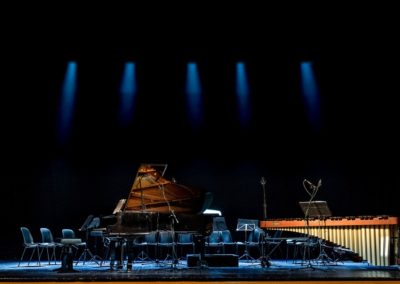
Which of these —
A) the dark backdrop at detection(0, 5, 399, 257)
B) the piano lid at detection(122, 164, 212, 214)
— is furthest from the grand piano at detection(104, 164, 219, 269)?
the dark backdrop at detection(0, 5, 399, 257)

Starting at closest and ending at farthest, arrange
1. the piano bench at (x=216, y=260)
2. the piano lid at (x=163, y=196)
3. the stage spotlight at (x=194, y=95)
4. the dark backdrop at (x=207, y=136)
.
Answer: the piano lid at (x=163, y=196) → the piano bench at (x=216, y=260) → the dark backdrop at (x=207, y=136) → the stage spotlight at (x=194, y=95)

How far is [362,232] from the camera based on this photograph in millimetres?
7797

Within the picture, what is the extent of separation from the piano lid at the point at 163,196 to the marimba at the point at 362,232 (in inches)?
52.3

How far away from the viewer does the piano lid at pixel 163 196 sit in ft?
27.1

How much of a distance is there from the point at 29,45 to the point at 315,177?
6604 millimetres

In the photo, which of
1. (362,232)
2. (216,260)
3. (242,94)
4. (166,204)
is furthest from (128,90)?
(362,232)

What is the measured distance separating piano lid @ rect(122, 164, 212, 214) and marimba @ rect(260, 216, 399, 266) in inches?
52.3

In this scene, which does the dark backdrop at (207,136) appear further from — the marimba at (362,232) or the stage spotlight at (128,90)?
the marimba at (362,232)

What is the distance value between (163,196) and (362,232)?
2.93 m

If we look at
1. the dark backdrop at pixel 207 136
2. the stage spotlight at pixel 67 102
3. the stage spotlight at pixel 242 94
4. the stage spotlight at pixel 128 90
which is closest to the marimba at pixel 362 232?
the dark backdrop at pixel 207 136

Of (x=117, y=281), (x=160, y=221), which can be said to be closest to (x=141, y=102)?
(x=160, y=221)

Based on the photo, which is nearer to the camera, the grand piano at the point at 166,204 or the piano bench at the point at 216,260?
the grand piano at the point at 166,204

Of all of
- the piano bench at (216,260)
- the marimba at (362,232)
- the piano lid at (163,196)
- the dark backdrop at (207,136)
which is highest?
the dark backdrop at (207,136)

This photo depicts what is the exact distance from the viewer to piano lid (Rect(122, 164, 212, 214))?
27.1 feet
